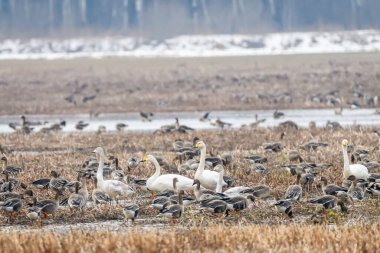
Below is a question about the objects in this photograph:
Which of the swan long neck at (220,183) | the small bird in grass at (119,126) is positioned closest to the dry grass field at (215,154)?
the swan long neck at (220,183)

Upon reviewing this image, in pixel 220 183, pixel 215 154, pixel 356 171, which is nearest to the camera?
pixel 220 183

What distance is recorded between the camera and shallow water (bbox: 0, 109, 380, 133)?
33062mm

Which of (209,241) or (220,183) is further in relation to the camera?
(220,183)

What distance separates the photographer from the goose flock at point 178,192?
1439 cm

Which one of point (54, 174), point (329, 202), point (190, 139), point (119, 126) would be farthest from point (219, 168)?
point (119, 126)

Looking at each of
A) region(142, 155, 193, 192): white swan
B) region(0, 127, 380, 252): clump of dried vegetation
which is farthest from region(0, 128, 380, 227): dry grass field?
region(142, 155, 193, 192): white swan

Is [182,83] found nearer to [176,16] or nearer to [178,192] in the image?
[178,192]

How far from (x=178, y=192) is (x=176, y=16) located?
103584 millimetres

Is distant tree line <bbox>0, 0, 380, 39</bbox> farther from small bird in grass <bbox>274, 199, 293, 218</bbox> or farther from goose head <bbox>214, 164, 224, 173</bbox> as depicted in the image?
small bird in grass <bbox>274, 199, 293, 218</bbox>

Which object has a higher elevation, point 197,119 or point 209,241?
point 197,119

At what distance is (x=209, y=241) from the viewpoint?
11508mm

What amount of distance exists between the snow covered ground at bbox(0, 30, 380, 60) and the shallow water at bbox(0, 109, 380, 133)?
5758 centimetres

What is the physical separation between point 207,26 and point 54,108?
75.4m

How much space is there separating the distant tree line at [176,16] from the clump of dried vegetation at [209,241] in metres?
99.4
